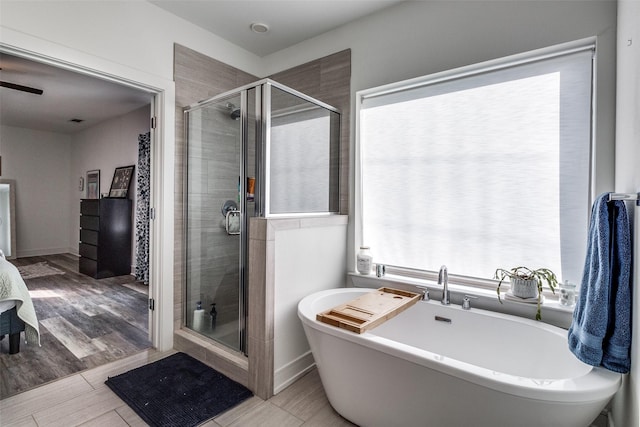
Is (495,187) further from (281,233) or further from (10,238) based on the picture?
(10,238)

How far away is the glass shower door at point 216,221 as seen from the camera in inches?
91.0

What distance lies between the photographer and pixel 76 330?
3006 mm

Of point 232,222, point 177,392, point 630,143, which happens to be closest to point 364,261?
point 232,222

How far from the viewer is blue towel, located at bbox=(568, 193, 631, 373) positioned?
1.24 metres

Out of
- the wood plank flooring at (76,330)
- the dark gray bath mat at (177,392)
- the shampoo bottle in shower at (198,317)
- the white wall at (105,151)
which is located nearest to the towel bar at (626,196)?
the dark gray bath mat at (177,392)

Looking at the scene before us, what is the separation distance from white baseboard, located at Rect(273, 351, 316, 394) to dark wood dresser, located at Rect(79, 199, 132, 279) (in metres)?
4.35

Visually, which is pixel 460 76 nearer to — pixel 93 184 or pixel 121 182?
pixel 121 182


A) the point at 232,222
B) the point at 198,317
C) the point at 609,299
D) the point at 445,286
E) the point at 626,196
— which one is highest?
the point at 626,196

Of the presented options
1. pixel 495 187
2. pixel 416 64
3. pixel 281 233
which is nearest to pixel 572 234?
pixel 495 187

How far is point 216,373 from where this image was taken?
7.30 ft

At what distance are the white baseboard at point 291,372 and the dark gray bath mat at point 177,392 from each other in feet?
0.60

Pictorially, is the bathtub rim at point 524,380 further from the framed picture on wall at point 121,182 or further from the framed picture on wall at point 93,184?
the framed picture on wall at point 93,184

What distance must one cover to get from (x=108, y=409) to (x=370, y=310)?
1.63m

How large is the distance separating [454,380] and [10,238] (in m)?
7.95
